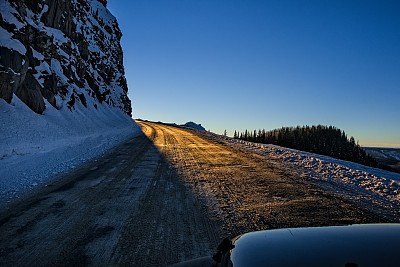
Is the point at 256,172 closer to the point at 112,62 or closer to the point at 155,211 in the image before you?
the point at 155,211

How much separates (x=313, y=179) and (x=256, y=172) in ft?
4.96

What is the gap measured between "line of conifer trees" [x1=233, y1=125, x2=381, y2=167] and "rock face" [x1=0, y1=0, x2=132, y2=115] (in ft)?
75.6

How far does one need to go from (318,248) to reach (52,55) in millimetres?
18589

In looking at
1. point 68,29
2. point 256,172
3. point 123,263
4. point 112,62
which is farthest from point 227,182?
point 112,62

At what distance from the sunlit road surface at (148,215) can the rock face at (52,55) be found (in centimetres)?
762

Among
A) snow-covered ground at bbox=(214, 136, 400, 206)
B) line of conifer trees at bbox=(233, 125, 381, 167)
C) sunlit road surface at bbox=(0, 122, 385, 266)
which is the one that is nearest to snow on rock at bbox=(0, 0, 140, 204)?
sunlit road surface at bbox=(0, 122, 385, 266)

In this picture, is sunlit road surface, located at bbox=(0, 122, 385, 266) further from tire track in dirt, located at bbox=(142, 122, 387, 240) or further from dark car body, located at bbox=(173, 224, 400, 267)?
dark car body, located at bbox=(173, 224, 400, 267)

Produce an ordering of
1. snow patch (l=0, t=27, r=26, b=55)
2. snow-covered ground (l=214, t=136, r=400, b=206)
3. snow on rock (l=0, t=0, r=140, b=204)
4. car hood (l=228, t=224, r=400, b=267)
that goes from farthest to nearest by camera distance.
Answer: snow patch (l=0, t=27, r=26, b=55)
snow on rock (l=0, t=0, r=140, b=204)
snow-covered ground (l=214, t=136, r=400, b=206)
car hood (l=228, t=224, r=400, b=267)

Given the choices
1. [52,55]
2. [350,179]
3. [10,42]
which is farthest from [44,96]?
[350,179]

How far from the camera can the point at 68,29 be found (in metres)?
→ 18.0

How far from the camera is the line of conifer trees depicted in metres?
26.5

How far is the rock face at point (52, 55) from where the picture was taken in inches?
378

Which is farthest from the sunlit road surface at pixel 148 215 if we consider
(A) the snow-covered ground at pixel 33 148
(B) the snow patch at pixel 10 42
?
(B) the snow patch at pixel 10 42

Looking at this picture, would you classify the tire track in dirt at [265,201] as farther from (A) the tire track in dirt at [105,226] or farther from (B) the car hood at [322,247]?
(B) the car hood at [322,247]
